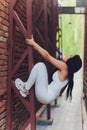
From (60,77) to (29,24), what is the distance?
0.95m

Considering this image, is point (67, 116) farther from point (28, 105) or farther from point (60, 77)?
point (60, 77)

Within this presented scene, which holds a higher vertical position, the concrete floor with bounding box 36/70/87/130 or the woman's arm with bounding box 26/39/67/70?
the woman's arm with bounding box 26/39/67/70

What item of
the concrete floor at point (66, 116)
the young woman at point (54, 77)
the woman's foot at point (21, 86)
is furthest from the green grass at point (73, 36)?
the young woman at point (54, 77)

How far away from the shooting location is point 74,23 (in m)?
21.8

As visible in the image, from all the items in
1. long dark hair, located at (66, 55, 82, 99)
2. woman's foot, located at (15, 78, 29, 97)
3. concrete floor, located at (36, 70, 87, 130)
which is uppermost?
long dark hair, located at (66, 55, 82, 99)

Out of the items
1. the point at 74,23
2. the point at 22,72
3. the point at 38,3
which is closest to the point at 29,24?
A: the point at 22,72

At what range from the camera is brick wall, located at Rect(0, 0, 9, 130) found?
13.5ft

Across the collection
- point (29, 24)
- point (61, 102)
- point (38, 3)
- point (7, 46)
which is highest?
point (38, 3)

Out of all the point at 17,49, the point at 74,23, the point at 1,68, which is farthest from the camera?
the point at 74,23

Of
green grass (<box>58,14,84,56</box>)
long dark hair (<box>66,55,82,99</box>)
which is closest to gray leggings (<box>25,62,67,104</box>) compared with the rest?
long dark hair (<box>66,55,82,99</box>)

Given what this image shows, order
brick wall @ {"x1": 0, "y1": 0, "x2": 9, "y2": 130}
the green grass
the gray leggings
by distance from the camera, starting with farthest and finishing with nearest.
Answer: the green grass < brick wall @ {"x1": 0, "y1": 0, "x2": 9, "y2": 130} < the gray leggings

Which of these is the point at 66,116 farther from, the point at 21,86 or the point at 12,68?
the point at 21,86

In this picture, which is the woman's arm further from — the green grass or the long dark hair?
the green grass

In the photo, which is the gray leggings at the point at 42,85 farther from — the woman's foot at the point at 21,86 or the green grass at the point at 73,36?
the green grass at the point at 73,36
